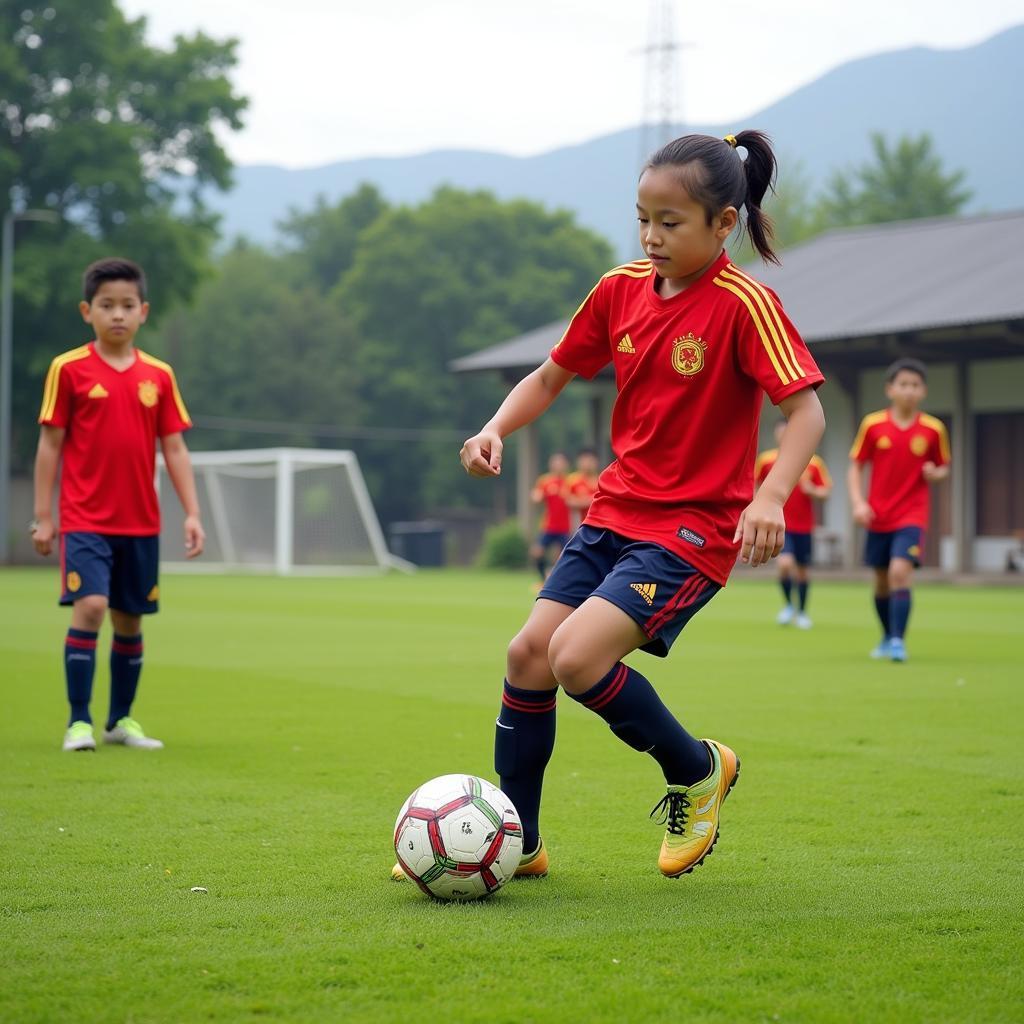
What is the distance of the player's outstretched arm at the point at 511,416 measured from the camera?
436 cm

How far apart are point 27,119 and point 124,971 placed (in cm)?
4202

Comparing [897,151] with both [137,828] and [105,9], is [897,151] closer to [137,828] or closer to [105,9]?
[105,9]

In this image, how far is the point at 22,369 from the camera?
41.1 meters

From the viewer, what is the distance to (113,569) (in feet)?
23.7

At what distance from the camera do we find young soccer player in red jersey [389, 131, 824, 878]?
4.19 meters

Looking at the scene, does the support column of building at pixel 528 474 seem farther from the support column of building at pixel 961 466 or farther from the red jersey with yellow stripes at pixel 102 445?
the red jersey with yellow stripes at pixel 102 445

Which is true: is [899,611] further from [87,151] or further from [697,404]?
[87,151]

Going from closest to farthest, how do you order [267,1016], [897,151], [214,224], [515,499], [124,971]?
[267,1016] < [124,971] < [214,224] < [897,151] < [515,499]

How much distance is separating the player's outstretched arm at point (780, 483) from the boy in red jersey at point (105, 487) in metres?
3.58

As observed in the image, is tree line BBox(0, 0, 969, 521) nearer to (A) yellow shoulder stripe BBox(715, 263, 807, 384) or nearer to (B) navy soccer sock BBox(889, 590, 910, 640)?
(B) navy soccer sock BBox(889, 590, 910, 640)

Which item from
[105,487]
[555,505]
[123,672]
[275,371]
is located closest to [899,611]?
[123,672]

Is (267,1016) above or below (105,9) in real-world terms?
below

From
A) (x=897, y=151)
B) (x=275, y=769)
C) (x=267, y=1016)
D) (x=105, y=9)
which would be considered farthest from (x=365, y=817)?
(x=897, y=151)

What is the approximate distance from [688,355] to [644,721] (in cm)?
99
